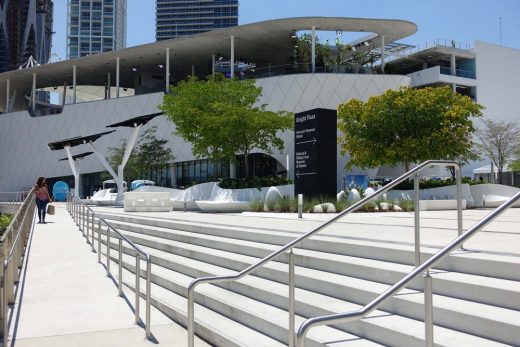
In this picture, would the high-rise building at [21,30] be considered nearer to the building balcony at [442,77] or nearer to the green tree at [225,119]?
the building balcony at [442,77]

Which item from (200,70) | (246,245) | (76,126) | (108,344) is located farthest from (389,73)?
(108,344)

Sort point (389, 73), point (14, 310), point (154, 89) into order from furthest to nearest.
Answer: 1. point (154, 89)
2. point (389, 73)
3. point (14, 310)

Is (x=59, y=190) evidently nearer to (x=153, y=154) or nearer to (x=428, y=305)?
(x=153, y=154)

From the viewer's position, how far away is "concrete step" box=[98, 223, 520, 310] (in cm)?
464

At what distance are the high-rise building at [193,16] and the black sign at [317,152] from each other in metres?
167

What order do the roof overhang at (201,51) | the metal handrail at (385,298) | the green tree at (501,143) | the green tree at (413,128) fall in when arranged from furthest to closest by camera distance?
the green tree at (501,143) < the roof overhang at (201,51) < the green tree at (413,128) < the metal handrail at (385,298)

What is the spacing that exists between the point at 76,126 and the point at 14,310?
5264 cm

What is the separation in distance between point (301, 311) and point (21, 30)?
6689 inches

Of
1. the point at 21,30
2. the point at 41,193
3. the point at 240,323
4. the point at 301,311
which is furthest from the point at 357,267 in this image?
the point at 21,30

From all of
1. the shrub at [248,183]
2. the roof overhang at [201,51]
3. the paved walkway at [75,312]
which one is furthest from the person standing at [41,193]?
the roof overhang at [201,51]

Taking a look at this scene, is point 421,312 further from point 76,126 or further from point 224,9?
point 224,9

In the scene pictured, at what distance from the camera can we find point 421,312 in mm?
4781

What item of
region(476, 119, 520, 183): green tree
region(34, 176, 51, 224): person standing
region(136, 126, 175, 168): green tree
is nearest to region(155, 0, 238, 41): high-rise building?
region(136, 126, 175, 168): green tree

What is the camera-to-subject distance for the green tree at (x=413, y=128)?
28.7 m
